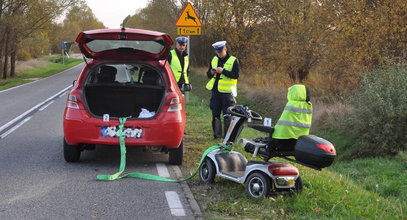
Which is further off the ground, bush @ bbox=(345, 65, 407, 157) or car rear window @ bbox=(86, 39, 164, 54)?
car rear window @ bbox=(86, 39, 164, 54)

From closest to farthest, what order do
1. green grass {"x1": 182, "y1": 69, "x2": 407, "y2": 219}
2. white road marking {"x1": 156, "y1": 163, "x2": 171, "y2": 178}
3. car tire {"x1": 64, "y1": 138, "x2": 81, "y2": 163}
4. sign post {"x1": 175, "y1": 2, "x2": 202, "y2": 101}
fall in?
green grass {"x1": 182, "y1": 69, "x2": 407, "y2": 219} → white road marking {"x1": 156, "y1": 163, "x2": 171, "y2": 178} → car tire {"x1": 64, "y1": 138, "x2": 81, "y2": 163} → sign post {"x1": 175, "y1": 2, "x2": 202, "y2": 101}

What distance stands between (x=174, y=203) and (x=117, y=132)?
6.27 ft

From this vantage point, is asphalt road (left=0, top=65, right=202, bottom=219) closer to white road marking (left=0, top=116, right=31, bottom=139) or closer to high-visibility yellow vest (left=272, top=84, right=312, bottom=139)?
white road marking (left=0, top=116, right=31, bottom=139)

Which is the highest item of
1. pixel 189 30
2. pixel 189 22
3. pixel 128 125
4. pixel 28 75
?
pixel 189 22

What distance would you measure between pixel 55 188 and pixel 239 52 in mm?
19265

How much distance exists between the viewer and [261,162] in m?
5.36

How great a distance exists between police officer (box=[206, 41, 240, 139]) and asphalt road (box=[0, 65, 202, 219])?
191cm

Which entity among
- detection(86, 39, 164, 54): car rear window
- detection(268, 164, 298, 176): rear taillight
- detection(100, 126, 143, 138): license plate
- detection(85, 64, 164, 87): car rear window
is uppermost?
detection(86, 39, 164, 54): car rear window

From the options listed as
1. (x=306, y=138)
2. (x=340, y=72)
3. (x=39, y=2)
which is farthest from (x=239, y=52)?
(x=306, y=138)

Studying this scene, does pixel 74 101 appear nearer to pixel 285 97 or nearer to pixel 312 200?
pixel 312 200

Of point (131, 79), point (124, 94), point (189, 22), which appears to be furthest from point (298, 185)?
point (189, 22)

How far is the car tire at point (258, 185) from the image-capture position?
5137 millimetres

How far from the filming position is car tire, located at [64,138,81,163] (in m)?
7.07

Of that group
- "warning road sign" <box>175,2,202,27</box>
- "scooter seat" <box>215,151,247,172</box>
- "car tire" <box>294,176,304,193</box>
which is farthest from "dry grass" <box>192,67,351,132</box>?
"car tire" <box>294,176,304,193</box>
